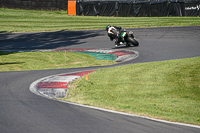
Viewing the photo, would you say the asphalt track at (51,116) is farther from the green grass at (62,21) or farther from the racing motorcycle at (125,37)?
the green grass at (62,21)

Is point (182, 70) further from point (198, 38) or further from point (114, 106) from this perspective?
point (198, 38)

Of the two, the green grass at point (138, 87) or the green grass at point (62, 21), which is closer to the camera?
the green grass at point (138, 87)

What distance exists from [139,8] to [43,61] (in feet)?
73.3

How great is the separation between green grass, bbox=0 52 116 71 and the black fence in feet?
63.0

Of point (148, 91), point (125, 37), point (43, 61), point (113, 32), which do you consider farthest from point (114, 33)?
point (148, 91)

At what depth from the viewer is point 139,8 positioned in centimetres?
3644

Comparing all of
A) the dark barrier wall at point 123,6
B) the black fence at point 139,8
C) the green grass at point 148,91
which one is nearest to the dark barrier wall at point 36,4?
the dark barrier wall at point 123,6

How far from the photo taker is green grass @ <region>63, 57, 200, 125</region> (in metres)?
6.88

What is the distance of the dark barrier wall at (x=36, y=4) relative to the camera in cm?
4044

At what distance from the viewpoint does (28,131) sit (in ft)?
17.9

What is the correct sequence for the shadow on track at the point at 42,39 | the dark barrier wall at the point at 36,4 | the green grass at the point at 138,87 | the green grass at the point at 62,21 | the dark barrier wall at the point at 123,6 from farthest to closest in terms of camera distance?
the dark barrier wall at the point at 36,4 → the dark barrier wall at the point at 123,6 → the green grass at the point at 62,21 → the shadow on track at the point at 42,39 → the green grass at the point at 138,87

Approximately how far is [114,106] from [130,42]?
12.9 meters

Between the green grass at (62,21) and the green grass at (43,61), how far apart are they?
503 inches

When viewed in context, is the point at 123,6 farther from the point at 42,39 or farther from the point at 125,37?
the point at 125,37
